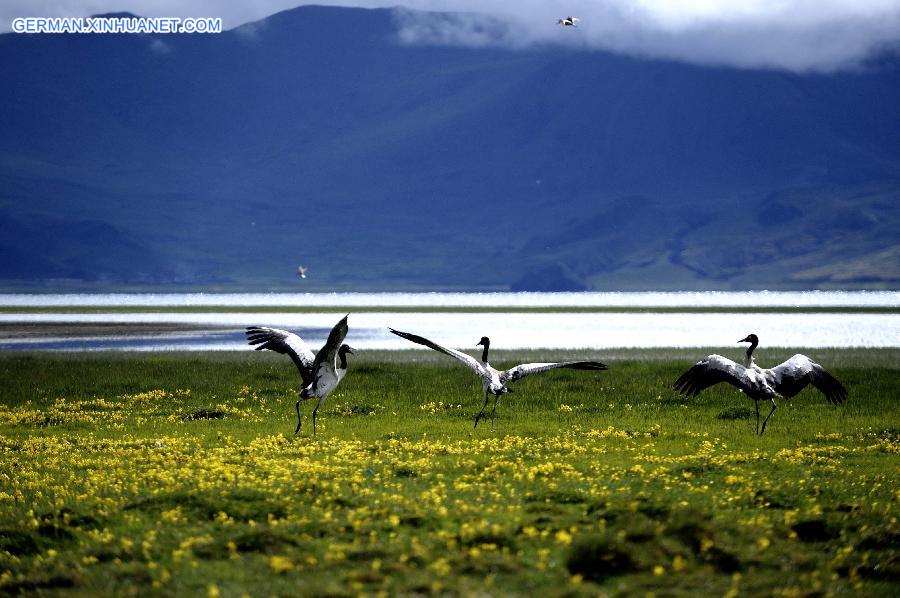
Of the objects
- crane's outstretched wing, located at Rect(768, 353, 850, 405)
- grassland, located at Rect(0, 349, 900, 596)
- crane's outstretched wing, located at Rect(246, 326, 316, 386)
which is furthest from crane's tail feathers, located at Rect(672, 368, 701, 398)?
crane's outstretched wing, located at Rect(246, 326, 316, 386)

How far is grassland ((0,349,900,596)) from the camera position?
15.8 meters

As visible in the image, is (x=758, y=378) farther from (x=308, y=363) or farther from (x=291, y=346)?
(x=291, y=346)

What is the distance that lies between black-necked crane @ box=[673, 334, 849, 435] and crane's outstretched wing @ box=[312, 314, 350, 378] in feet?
28.5

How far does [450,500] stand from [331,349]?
29.6ft

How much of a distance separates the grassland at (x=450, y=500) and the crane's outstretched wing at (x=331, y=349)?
1.95 m

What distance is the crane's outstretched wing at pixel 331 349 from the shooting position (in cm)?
2695

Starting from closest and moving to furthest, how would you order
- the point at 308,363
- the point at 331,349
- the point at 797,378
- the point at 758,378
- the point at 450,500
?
the point at 450,500
the point at 331,349
the point at 758,378
the point at 308,363
the point at 797,378

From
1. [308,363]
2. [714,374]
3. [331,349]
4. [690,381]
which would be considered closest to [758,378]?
[714,374]

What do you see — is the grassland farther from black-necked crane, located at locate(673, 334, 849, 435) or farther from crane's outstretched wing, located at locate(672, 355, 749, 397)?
crane's outstretched wing, located at locate(672, 355, 749, 397)

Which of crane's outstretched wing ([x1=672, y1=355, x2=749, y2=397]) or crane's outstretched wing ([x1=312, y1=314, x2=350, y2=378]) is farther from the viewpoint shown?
crane's outstretched wing ([x1=672, y1=355, x2=749, y2=397])

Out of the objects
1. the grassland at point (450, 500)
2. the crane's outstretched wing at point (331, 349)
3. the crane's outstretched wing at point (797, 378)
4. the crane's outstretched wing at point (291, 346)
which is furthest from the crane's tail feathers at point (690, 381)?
the crane's outstretched wing at point (291, 346)

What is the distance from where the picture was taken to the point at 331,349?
28.8 metres

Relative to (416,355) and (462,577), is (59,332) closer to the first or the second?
(416,355)

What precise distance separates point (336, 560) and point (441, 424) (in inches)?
710
